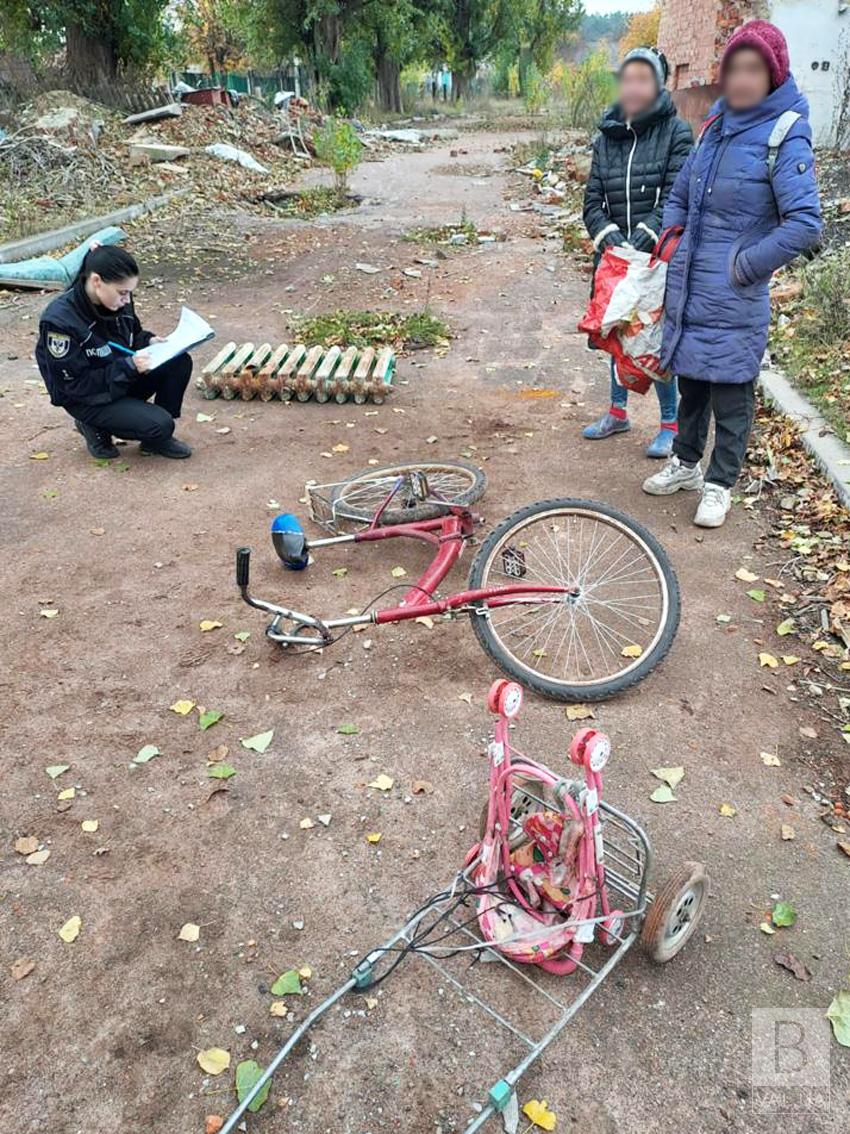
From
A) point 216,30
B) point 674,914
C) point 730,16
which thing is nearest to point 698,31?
point 730,16

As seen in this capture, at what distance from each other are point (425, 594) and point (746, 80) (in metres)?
2.54

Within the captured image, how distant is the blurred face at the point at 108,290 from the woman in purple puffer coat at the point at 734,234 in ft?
9.75

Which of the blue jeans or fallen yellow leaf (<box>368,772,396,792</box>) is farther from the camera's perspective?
the blue jeans

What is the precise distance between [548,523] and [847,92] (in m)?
10.8

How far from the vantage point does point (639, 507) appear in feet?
15.1

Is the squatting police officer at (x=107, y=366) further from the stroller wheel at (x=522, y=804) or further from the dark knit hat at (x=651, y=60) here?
the stroller wheel at (x=522, y=804)

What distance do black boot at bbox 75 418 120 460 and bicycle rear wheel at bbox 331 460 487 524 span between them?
181cm

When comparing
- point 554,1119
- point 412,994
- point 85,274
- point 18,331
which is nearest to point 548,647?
point 412,994

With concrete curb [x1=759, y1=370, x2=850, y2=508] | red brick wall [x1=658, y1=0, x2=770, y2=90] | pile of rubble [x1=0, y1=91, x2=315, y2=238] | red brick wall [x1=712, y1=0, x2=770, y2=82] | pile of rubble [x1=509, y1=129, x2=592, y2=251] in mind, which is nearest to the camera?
concrete curb [x1=759, y1=370, x2=850, y2=508]

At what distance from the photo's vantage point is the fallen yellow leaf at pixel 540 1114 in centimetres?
190

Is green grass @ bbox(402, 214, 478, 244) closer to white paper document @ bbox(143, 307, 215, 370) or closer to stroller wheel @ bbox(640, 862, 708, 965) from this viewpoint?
white paper document @ bbox(143, 307, 215, 370)

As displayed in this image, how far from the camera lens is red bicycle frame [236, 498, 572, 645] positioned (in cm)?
317

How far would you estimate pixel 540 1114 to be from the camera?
1.92m

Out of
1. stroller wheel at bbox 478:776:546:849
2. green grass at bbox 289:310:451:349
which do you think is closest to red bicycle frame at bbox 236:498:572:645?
stroller wheel at bbox 478:776:546:849
